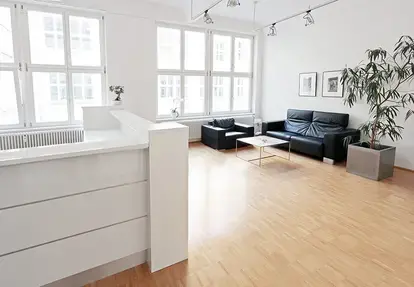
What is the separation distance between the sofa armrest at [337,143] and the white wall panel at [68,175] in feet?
13.8

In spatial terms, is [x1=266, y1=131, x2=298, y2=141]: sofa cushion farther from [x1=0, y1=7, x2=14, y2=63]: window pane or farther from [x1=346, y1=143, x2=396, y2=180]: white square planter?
[x1=0, y1=7, x2=14, y2=63]: window pane

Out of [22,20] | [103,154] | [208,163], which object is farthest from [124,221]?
[22,20]

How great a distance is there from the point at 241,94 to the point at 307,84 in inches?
80.0

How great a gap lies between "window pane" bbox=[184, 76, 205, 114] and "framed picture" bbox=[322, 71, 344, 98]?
2999mm

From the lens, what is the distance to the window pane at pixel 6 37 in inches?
199

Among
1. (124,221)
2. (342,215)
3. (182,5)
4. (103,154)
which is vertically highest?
(182,5)

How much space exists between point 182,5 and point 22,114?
3971mm

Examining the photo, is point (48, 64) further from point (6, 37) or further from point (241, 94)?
point (241, 94)

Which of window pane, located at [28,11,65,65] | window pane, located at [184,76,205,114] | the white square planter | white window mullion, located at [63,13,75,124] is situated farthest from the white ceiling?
the white square planter

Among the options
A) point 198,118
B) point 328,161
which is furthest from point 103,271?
point 198,118

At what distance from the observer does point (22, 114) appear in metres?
5.40

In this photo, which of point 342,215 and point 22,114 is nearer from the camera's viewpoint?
point 342,215

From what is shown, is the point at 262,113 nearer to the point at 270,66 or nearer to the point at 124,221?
the point at 270,66

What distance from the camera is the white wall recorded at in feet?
16.2
